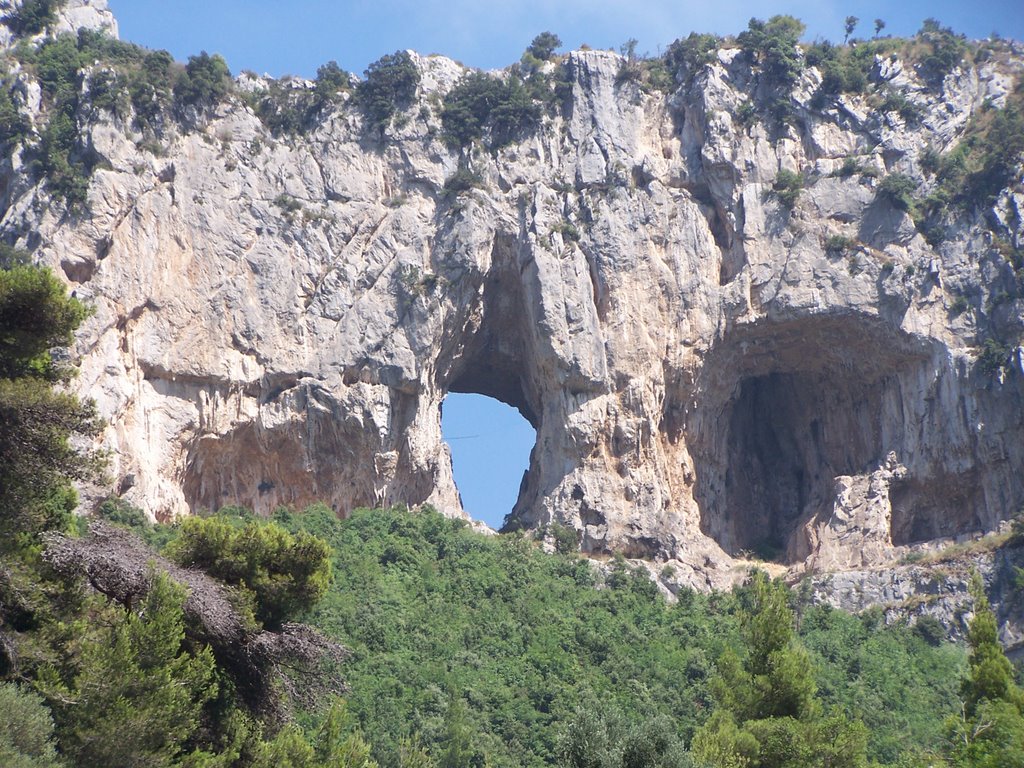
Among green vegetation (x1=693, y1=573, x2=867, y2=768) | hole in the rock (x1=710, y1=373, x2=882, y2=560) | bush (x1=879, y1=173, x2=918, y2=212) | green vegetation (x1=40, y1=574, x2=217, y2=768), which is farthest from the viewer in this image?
bush (x1=879, y1=173, x2=918, y2=212)

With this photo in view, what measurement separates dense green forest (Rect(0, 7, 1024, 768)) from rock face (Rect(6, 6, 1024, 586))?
1238 mm

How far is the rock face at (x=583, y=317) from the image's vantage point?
149 feet

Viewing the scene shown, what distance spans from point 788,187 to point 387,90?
15.8 metres

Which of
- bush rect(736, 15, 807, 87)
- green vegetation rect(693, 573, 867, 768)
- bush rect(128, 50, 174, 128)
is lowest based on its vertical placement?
green vegetation rect(693, 573, 867, 768)

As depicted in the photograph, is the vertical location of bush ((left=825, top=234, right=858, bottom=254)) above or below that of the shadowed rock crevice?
above

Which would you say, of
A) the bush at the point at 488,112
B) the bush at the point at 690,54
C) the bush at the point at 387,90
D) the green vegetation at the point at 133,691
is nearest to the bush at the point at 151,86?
the bush at the point at 387,90

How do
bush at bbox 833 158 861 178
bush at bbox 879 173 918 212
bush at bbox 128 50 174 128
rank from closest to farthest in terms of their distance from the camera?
bush at bbox 128 50 174 128 < bush at bbox 879 173 918 212 < bush at bbox 833 158 861 178

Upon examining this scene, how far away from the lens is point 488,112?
172 ft

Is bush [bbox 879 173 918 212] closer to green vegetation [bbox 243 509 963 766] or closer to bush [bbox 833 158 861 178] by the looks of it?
bush [bbox 833 158 861 178]

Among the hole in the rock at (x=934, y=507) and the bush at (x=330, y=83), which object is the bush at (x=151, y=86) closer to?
the bush at (x=330, y=83)

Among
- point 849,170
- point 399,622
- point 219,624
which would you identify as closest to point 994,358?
point 849,170

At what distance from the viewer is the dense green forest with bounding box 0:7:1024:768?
60.6 ft

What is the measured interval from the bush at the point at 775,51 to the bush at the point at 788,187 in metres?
4.44

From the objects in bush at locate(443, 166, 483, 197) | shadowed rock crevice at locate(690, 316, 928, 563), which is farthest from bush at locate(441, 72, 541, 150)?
shadowed rock crevice at locate(690, 316, 928, 563)
